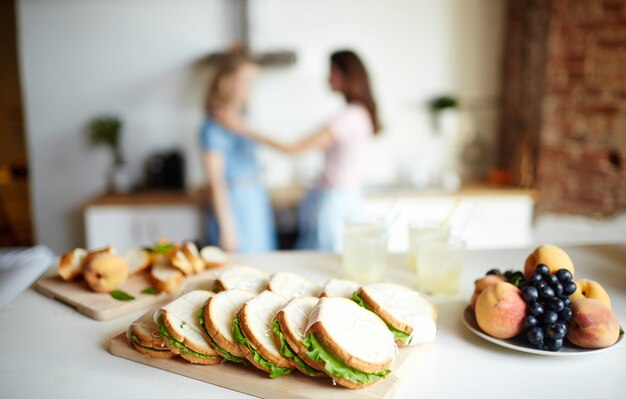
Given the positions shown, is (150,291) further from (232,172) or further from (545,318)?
(232,172)

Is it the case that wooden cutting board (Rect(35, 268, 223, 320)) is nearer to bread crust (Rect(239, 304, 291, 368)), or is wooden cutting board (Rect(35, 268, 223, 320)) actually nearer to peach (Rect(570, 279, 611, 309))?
bread crust (Rect(239, 304, 291, 368))

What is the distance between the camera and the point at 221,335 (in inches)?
37.5

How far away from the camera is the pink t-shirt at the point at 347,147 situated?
2.77m

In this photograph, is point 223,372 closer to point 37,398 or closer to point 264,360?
point 264,360

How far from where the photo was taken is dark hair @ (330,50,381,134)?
9.00 feet

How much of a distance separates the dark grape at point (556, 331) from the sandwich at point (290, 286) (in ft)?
1.60

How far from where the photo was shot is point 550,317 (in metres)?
1.01

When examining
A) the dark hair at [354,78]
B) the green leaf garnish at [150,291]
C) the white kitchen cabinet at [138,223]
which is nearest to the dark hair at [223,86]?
the dark hair at [354,78]

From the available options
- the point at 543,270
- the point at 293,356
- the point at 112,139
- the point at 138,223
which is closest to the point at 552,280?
the point at 543,270

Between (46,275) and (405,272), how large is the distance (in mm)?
1033

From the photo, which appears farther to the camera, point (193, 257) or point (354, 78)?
point (354, 78)

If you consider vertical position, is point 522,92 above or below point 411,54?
below

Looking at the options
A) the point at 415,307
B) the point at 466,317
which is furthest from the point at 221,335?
the point at 466,317

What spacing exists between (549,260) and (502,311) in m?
0.24
